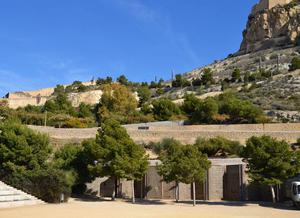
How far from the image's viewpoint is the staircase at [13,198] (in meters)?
28.0

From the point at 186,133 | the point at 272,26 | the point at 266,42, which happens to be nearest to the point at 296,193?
the point at 186,133

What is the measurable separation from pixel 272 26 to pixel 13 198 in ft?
369

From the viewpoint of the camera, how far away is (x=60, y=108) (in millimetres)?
80188

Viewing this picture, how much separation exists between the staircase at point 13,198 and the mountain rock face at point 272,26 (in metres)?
100

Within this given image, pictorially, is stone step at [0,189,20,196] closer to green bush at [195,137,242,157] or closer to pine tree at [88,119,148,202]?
pine tree at [88,119,148,202]

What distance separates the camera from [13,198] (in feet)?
95.0

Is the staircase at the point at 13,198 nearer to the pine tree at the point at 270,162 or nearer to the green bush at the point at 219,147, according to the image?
the pine tree at the point at 270,162

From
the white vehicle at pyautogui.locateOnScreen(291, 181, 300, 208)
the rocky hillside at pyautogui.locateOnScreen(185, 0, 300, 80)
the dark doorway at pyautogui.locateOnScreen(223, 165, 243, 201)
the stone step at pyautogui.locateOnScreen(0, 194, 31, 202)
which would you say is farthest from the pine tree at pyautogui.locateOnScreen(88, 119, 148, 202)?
the rocky hillside at pyautogui.locateOnScreen(185, 0, 300, 80)

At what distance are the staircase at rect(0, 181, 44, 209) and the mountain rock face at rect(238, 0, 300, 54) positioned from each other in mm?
100488

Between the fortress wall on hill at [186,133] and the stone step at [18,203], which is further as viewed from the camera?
the fortress wall on hill at [186,133]

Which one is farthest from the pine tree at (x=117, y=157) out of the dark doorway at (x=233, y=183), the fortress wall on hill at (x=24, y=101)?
the fortress wall on hill at (x=24, y=101)

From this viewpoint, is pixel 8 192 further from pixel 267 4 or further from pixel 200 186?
pixel 267 4

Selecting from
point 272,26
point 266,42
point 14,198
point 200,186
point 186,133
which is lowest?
point 14,198

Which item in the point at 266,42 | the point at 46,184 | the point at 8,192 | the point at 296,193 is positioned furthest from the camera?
the point at 266,42
